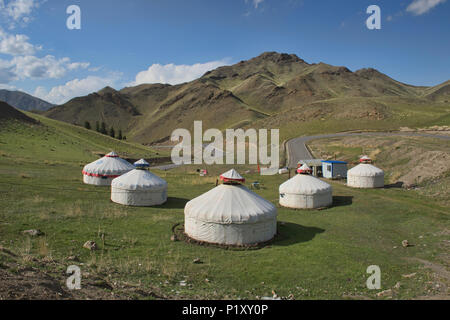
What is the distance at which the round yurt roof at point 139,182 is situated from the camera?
58.7 feet

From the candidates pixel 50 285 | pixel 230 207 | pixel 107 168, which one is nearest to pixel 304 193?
pixel 230 207

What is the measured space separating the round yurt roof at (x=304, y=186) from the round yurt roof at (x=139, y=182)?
24.6ft

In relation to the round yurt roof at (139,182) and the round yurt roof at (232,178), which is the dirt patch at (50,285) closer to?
the round yurt roof at (232,178)

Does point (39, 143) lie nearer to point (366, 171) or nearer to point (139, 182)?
point (139, 182)

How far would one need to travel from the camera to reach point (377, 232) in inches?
564

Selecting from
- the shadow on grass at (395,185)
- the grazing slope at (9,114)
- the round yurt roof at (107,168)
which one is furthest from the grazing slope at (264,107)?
the round yurt roof at (107,168)

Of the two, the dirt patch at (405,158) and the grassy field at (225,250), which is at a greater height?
the dirt patch at (405,158)

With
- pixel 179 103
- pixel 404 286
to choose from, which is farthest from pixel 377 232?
pixel 179 103

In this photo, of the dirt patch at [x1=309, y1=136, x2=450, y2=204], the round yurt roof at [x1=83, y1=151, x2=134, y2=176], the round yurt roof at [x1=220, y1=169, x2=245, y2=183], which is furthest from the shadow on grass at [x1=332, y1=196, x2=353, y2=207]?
the round yurt roof at [x1=83, y1=151, x2=134, y2=176]

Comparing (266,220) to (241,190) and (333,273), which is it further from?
(333,273)

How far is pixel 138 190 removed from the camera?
1789 cm

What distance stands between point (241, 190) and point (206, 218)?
82.9 inches

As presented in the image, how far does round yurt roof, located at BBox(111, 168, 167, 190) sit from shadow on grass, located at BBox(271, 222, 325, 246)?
24.6ft

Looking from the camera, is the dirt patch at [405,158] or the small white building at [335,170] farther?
the small white building at [335,170]
